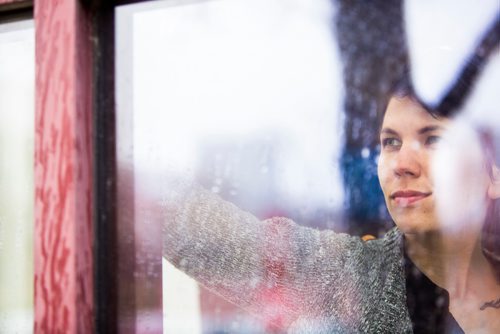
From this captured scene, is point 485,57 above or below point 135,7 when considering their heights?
below

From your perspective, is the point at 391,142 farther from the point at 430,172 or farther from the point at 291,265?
the point at 291,265

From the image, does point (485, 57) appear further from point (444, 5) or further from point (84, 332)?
point (84, 332)

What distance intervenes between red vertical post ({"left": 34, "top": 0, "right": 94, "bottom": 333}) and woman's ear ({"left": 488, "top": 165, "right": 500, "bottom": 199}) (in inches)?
36.5

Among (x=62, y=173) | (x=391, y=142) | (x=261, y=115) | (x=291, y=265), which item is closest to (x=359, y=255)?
(x=291, y=265)

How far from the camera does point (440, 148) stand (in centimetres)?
117

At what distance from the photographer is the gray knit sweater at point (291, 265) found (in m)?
1.22

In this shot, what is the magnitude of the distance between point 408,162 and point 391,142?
6 cm

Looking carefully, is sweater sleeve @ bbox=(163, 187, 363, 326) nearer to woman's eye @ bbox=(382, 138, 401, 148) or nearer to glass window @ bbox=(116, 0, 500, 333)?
glass window @ bbox=(116, 0, 500, 333)

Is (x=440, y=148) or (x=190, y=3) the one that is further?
(x=190, y=3)

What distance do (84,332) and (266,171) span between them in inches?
22.5

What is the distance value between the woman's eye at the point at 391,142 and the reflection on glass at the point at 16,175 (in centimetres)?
92

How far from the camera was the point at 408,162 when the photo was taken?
120 centimetres

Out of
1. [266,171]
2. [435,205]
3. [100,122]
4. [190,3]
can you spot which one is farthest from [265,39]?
[435,205]

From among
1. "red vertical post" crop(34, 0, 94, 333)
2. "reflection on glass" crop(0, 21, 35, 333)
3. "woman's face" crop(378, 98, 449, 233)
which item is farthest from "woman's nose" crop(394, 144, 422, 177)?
"reflection on glass" crop(0, 21, 35, 333)
